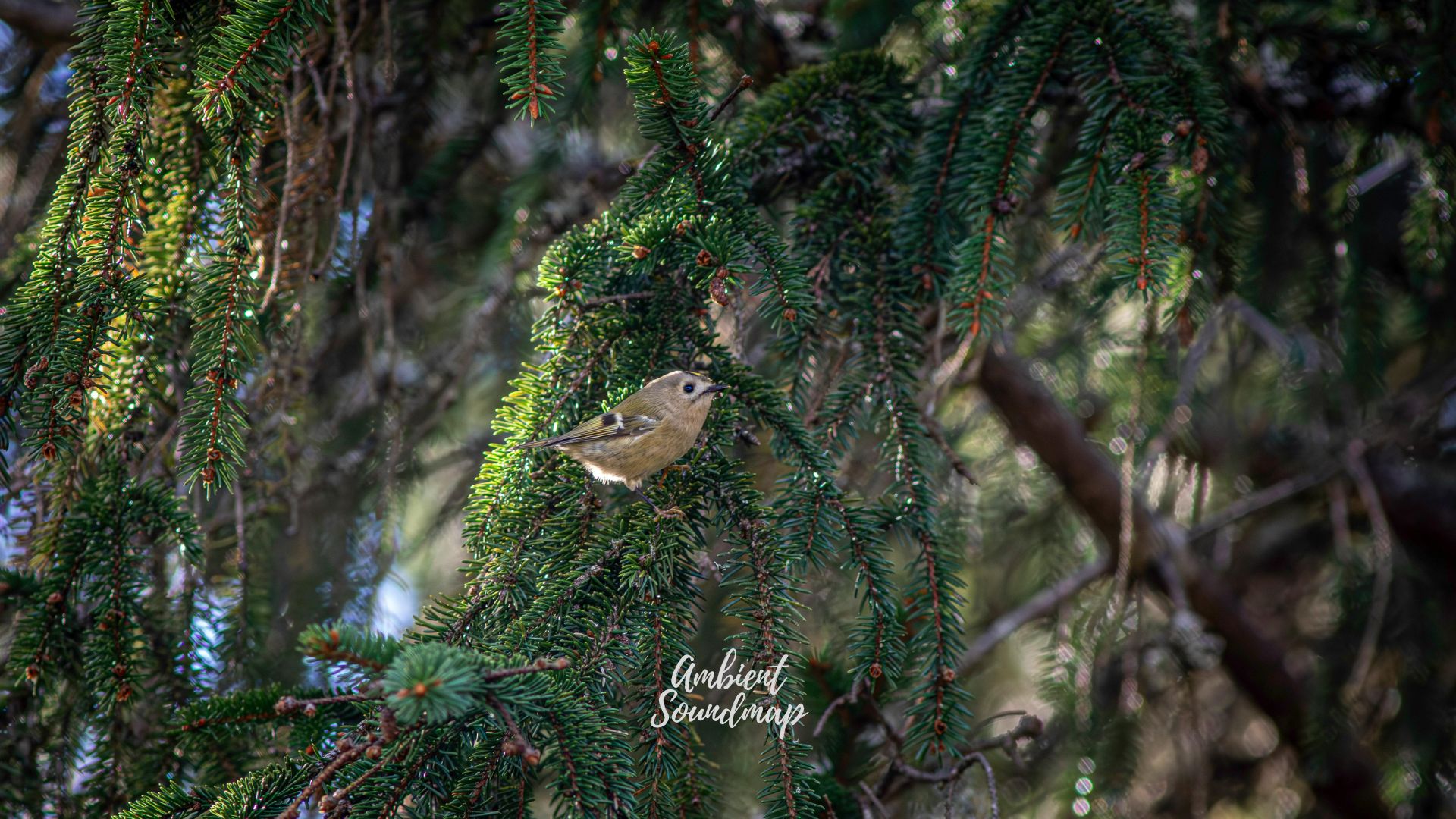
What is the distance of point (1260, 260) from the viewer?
3639mm

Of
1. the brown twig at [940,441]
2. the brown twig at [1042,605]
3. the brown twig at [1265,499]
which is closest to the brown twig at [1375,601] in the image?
the brown twig at [1265,499]

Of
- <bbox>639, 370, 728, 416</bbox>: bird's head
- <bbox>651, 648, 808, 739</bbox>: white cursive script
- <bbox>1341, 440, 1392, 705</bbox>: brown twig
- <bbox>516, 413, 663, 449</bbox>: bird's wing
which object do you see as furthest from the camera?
<bbox>1341, 440, 1392, 705</bbox>: brown twig

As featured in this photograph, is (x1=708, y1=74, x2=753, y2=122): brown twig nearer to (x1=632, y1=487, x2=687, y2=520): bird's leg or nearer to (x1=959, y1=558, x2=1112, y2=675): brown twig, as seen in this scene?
(x1=632, y1=487, x2=687, y2=520): bird's leg

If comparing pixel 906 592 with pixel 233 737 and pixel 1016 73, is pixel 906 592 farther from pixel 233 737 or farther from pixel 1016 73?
pixel 233 737

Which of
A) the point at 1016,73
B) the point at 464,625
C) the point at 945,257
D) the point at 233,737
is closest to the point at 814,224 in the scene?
the point at 945,257

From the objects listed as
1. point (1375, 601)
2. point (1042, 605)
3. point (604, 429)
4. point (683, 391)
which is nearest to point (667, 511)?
point (604, 429)

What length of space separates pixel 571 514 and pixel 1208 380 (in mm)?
3895

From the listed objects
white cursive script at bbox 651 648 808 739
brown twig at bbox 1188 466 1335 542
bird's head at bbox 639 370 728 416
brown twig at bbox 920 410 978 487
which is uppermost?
bird's head at bbox 639 370 728 416

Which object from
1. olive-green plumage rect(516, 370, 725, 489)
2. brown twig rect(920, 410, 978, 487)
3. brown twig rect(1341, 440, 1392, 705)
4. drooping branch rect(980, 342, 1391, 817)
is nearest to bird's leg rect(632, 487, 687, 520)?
olive-green plumage rect(516, 370, 725, 489)

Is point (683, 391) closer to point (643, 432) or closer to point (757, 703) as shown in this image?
point (643, 432)

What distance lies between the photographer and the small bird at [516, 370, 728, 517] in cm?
241

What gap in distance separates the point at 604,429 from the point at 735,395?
1.23 ft

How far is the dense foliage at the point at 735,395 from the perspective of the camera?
6.49 ft

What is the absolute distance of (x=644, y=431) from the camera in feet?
8.65
